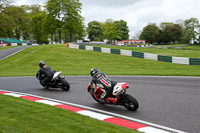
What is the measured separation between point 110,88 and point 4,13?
3315 cm

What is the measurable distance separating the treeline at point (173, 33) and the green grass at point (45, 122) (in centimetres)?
10057

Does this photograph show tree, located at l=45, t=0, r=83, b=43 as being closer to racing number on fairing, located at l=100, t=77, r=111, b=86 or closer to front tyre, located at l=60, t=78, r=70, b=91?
front tyre, located at l=60, t=78, r=70, b=91

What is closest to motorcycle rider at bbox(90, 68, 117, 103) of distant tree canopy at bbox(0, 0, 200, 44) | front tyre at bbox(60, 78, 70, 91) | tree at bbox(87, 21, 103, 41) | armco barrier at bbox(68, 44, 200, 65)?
front tyre at bbox(60, 78, 70, 91)

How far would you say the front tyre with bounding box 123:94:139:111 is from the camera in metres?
6.32

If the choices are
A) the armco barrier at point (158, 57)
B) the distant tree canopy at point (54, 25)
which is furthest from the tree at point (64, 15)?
the armco barrier at point (158, 57)

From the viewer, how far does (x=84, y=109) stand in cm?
680

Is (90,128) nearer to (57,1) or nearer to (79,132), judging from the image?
(79,132)

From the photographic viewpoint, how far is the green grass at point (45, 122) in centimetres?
442

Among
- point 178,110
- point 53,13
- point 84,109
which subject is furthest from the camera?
point 53,13

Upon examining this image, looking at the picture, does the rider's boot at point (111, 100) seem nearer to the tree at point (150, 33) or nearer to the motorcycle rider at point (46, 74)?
the motorcycle rider at point (46, 74)

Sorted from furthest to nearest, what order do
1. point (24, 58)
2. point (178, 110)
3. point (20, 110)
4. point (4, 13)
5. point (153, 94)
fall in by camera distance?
point (4, 13) < point (24, 58) < point (153, 94) < point (178, 110) < point (20, 110)

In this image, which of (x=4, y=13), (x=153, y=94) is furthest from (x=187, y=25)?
(x=153, y=94)

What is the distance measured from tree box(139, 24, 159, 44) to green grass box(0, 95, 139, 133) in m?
105

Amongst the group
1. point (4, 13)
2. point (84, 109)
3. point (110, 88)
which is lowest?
point (84, 109)
